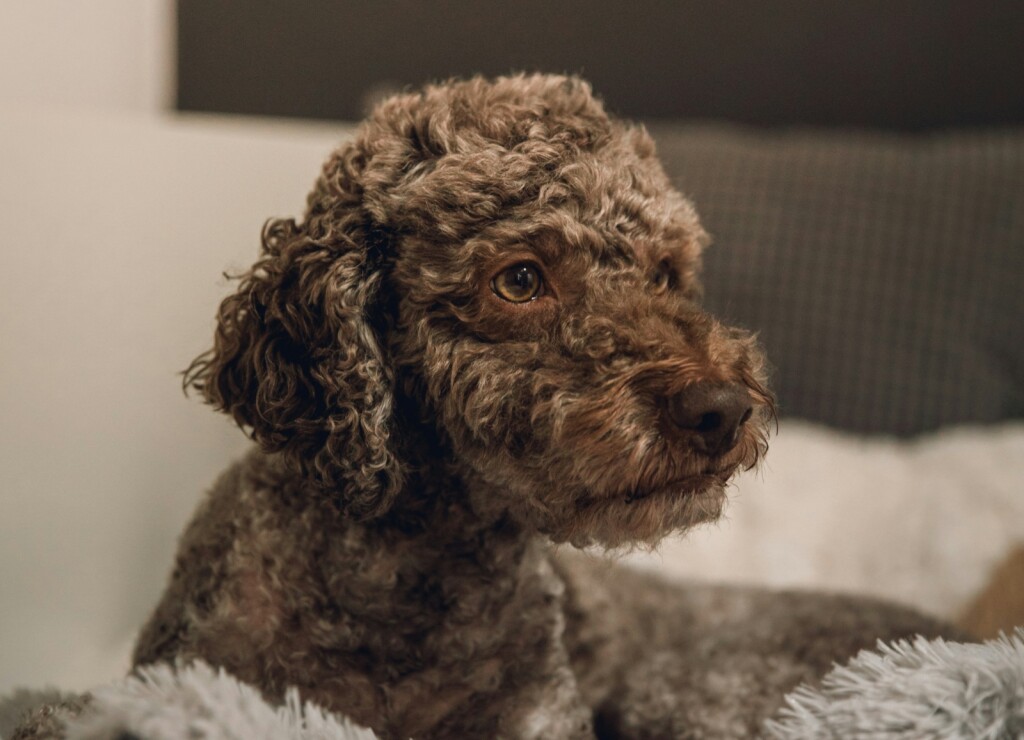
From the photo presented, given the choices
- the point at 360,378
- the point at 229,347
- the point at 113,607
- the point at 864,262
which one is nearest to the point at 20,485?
the point at 113,607

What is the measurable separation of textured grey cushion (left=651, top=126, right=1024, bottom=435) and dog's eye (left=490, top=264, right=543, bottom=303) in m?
1.31

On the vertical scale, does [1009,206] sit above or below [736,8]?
below

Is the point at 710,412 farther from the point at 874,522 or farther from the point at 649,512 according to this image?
the point at 874,522

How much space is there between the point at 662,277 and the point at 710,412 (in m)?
0.35

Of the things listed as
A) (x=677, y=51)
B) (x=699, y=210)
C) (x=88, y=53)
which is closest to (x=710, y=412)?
(x=699, y=210)

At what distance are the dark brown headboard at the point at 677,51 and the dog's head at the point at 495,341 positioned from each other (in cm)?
174

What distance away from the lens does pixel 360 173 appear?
4.07ft

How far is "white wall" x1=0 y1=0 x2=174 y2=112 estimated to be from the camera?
2219 millimetres

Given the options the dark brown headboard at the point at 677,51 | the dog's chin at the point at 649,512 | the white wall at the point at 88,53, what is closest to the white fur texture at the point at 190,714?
the dog's chin at the point at 649,512

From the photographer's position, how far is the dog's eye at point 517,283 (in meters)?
1.16

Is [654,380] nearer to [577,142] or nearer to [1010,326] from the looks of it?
[577,142]

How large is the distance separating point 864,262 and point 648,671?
4.63 feet

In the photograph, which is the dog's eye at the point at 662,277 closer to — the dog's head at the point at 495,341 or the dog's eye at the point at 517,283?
the dog's head at the point at 495,341

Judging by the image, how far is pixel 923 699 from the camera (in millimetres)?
990
